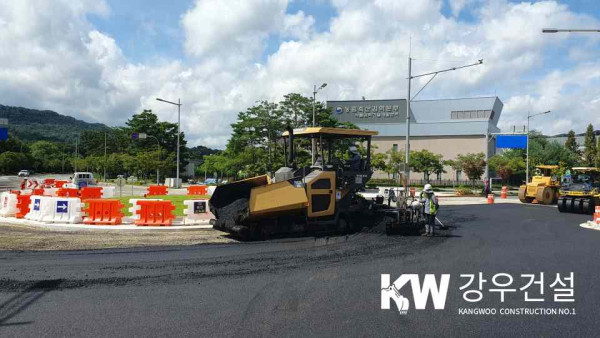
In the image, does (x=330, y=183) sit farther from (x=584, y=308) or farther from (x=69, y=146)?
(x=69, y=146)

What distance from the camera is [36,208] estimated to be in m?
15.7

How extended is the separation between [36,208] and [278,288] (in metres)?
12.4

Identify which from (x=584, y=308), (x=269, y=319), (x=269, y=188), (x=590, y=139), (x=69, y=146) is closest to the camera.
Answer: (x=269, y=319)

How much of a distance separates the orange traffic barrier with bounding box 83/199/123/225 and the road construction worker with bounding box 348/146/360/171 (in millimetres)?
7830

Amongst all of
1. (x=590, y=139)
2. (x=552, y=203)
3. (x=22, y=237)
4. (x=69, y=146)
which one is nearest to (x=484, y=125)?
(x=590, y=139)

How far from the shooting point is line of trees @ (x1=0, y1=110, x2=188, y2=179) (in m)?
63.2

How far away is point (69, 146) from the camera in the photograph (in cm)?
13575

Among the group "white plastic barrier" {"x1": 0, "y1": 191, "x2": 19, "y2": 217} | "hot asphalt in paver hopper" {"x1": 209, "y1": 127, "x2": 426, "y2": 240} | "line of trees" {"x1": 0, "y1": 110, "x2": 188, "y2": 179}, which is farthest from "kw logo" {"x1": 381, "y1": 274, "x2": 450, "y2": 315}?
"line of trees" {"x1": 0, "y1": 110, "x2": 188, "y2": 179}

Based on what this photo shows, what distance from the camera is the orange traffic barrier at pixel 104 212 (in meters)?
14.8

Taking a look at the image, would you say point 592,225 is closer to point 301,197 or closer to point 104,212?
point 301,197

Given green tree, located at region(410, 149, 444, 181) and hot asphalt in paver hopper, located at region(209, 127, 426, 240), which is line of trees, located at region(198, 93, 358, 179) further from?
hot asphalt in paver hopper, located at region(209, 127, 426, 240)

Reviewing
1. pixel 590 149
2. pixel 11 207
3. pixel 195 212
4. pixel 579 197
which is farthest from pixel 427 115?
pixel 11 207

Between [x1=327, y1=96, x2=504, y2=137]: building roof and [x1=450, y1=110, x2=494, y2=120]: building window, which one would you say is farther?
[x1=450, y1=110, x2=494, y2=120]: building window

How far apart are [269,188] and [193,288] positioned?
4.30m
